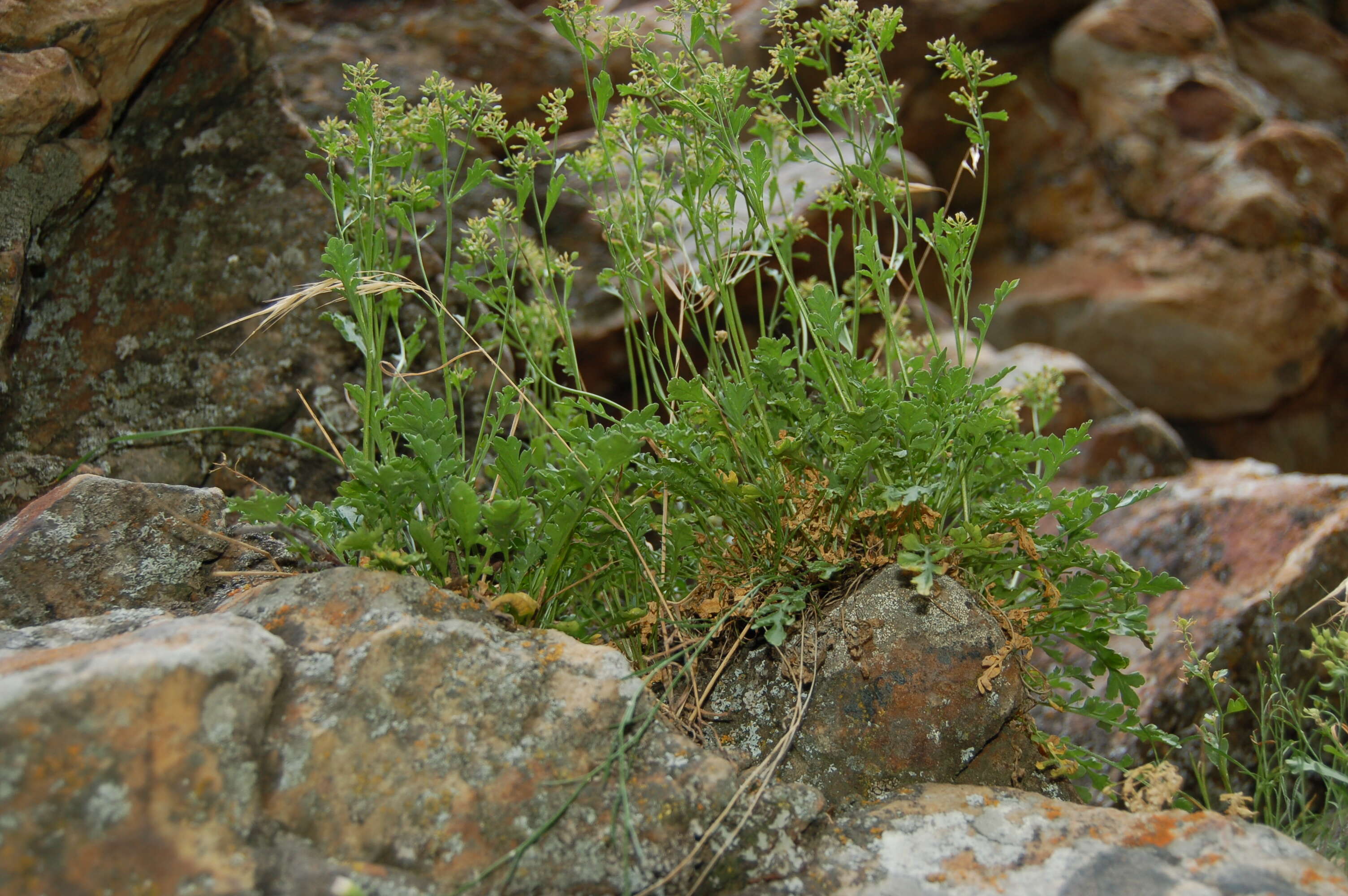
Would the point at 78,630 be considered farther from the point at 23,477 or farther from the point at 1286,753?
the point at 1286,753

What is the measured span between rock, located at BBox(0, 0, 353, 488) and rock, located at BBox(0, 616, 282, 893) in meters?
1.56

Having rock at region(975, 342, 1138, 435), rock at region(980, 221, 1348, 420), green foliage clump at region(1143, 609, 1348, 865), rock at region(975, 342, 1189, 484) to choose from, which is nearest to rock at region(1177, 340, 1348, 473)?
rock at region(980, 221, 1348, 420)

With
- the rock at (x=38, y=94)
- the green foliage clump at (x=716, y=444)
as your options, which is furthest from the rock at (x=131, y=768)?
the rock at (x=38, y=94)

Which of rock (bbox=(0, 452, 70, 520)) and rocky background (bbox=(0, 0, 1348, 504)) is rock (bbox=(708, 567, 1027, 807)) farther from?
rock (bbox=(0, 452, 70, 520))

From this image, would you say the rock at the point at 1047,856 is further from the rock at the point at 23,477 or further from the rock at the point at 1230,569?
the rock at the point at 23,477

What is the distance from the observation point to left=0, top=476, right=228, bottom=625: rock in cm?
184

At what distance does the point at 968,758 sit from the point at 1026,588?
1.50 feet

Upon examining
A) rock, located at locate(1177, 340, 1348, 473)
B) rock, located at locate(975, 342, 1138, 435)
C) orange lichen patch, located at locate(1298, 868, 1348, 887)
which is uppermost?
orange lichen patch, located at locate(1298, 868, 1348, 887)

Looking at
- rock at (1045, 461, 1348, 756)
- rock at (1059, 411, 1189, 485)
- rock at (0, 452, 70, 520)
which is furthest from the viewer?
rock at (1059, 411, 1189, 485)

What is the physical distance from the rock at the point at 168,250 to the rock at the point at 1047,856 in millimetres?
2045

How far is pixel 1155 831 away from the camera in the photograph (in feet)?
4.86

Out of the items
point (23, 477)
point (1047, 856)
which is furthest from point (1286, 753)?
point (23, 477)

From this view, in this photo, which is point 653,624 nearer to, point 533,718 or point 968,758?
point 533,718

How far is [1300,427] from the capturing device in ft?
23.6
